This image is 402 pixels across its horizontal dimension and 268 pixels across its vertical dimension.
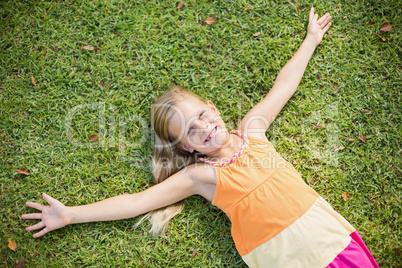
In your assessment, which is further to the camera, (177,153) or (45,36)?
(45,36)

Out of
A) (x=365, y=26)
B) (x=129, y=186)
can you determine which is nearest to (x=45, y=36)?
(x=129, y=186)

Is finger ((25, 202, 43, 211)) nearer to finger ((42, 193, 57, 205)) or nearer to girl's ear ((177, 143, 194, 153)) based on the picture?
finger ((42, 193, 57, 205))

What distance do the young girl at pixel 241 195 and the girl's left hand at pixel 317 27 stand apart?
940 mm

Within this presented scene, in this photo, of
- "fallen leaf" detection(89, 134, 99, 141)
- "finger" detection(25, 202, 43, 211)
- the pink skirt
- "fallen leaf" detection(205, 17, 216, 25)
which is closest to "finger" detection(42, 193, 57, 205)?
"finger" detection(25, 202, 43, 211)

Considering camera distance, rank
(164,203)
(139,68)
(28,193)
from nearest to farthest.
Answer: (164,203) → (28,193) → (139,68)

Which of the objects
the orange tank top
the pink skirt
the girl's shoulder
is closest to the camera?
the pink skirt

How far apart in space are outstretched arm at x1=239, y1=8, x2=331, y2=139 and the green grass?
0.14m

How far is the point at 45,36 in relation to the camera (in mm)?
3592

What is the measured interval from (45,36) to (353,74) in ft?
12.8

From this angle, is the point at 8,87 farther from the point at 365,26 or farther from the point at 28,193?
the point at 365,26

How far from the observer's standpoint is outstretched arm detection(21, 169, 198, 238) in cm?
302

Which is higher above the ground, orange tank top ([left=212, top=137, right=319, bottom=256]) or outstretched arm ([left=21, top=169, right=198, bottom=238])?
orange tank top ([left=212, top=137, right=319, bottom=256])

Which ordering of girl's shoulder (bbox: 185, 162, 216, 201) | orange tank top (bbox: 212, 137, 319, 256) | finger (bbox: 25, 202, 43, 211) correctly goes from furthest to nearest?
finger (bbox: 25, 202, 43, 211)
girl's shoulder (bbox: 185, 162, 216, 201)
orange tank top (bbox: 212, 137, 319, 256)

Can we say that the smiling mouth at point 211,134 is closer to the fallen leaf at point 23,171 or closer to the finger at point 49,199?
the finger at point 49,199
